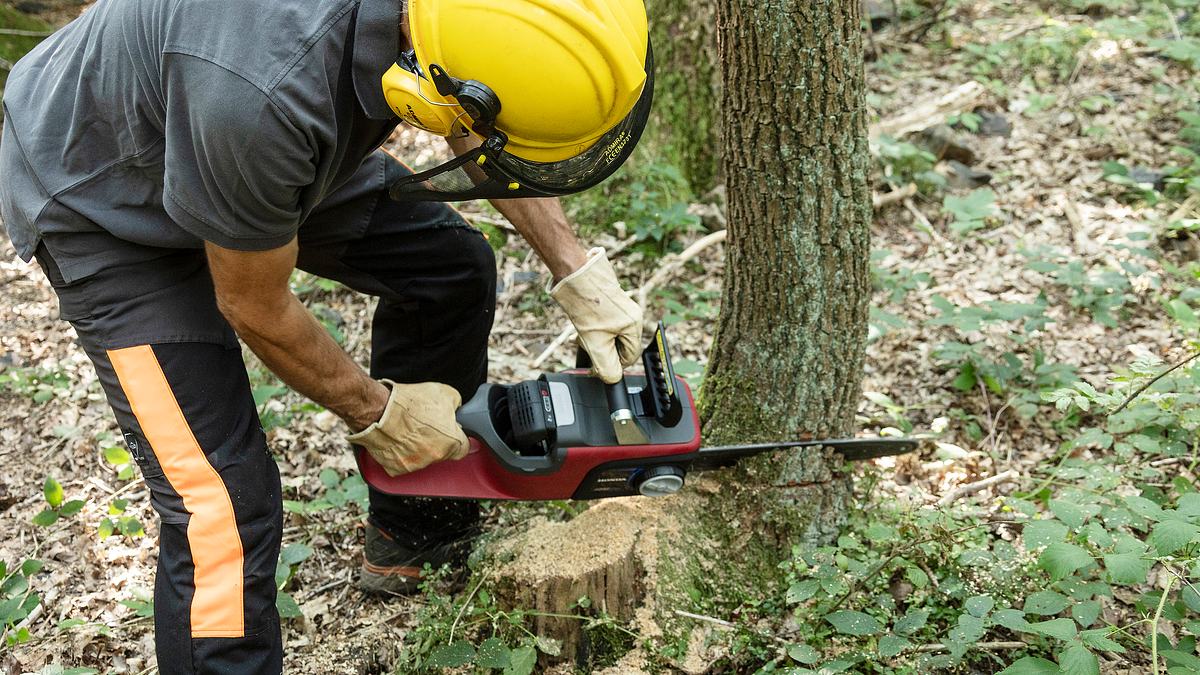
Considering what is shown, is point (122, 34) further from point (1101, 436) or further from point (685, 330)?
point (1101, 436)

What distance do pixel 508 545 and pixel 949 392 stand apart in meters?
2.11

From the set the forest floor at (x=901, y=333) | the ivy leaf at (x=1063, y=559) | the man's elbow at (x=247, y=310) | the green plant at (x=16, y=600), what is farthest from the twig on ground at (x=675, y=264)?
the green plant at (x=16, y=600)

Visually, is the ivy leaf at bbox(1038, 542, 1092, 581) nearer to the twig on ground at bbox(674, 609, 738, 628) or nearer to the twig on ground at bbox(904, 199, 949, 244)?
the twig on ground at bbox(674, 609, 738, 628)

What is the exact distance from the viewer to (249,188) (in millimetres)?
1818

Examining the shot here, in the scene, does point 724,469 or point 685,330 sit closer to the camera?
point 724,469

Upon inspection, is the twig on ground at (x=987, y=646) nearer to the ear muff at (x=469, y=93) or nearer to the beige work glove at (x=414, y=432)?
the beige work glove at (x=414, y=432)

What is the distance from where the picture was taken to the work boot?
10.0ft

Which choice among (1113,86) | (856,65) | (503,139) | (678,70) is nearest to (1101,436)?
(856,65)

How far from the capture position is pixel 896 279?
4.21 meters

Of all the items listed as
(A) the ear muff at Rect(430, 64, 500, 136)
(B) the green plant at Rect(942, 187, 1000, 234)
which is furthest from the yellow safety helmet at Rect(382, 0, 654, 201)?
(B) the green plant at Rect(942, 187, 1000, 234)

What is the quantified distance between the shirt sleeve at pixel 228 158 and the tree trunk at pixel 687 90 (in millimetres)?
3391

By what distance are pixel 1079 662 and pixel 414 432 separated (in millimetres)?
1785

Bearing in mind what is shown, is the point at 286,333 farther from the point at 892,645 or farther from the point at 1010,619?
the point at 1010,619

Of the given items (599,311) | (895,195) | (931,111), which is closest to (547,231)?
(599,311)
